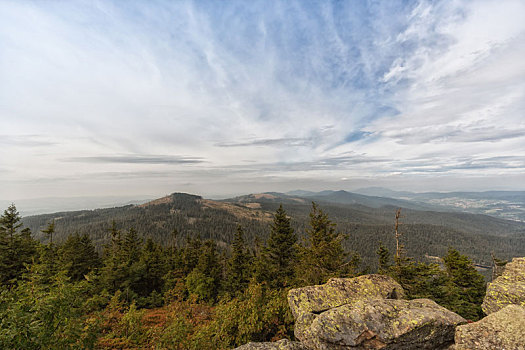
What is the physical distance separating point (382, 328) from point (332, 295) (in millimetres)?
3054

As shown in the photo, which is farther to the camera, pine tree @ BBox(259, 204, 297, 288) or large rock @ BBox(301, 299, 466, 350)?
pine tree @ BBox(259, 204, 297, 288)

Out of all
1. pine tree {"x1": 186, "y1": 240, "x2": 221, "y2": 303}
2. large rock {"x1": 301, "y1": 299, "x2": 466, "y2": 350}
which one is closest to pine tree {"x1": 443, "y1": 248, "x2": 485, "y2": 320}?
large rock {"x1": 301, "y1": 299, "x2": 466, "y2": 350}

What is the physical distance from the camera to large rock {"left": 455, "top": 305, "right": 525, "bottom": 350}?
6316mm

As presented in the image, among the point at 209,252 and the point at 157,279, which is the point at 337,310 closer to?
the point at 209,252

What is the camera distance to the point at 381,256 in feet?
104

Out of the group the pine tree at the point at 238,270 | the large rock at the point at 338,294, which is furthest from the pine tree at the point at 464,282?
the pine tree at the point at 238,270

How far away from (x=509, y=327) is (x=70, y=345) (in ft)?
53.0

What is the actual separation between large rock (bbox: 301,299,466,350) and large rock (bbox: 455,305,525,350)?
53 centimetres

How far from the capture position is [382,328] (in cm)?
764

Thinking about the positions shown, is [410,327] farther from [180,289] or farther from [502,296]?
[180,289]

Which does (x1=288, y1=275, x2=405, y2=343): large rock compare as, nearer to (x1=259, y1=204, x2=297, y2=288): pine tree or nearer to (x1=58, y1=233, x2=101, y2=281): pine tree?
(x1=259, y1=204, x2=297, y2=288): pine tree

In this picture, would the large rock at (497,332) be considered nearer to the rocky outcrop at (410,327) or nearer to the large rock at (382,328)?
the rocky outcrop at (410,327)

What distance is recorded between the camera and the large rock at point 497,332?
6316 mm

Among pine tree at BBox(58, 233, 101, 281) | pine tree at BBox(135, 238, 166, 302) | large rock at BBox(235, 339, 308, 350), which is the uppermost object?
large rock at BBox(235, 339, 308, 350)
